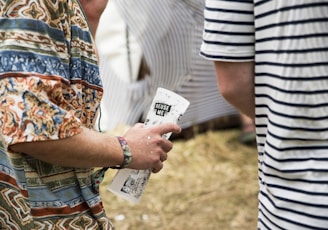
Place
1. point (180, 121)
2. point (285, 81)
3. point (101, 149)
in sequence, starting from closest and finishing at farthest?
point (285, 81)
point (101, 149)
point (180, 121)

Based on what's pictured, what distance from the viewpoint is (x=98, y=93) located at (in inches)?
48.6

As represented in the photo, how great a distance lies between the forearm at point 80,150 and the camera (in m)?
1.08

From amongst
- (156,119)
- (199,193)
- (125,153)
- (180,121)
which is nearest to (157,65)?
(180,121)

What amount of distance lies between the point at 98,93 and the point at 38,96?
0.66ft

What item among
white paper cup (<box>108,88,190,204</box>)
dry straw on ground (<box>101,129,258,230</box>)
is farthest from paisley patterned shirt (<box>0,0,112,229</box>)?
dry straw on ground (<box>101,129,258,230</box>)

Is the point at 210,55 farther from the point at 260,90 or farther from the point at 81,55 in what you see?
the point at 81,55


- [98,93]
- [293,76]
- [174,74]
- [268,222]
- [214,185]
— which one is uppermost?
[293,76]

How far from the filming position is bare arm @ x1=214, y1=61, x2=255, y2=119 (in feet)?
3.67

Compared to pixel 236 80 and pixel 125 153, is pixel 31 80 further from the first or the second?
pixel 236 80

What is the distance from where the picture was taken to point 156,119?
1358mm

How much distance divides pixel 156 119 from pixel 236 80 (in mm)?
281

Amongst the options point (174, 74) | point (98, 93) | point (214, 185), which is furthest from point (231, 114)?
point (98, 93)

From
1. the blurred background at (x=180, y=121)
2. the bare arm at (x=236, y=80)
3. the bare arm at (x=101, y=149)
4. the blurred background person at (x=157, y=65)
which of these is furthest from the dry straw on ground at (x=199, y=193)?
the bare arm at (x=236, y=80)

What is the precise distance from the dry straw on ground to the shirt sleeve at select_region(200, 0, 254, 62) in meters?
1.89
